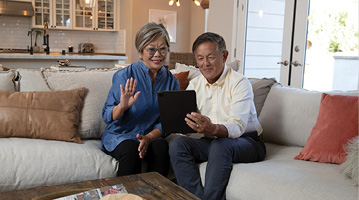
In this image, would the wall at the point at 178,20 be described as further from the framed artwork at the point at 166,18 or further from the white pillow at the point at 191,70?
the white pillow at the point at 191,70

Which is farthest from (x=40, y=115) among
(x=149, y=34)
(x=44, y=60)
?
(x=44, y=60)

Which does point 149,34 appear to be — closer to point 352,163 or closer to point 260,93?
point 260,93

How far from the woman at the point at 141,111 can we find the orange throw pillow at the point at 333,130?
2.89 feet

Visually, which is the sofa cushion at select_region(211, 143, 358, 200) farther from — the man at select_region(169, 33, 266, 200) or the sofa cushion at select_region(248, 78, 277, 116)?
the sofa cushion at select_region(248, 78, 277, 116)

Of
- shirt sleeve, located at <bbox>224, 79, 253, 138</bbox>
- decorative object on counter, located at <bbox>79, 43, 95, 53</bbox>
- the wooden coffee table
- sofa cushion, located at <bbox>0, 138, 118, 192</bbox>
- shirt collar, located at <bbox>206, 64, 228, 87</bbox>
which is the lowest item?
→ sofa cushion, located at <bbox>0, 138, 118, 192</bbox>

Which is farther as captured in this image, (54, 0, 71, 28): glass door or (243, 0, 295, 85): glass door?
(54, 0, 71, 28): glass door

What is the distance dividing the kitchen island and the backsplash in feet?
4.73

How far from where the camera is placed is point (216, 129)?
6.53ft

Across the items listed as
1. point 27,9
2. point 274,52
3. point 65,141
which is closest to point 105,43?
point 27,9

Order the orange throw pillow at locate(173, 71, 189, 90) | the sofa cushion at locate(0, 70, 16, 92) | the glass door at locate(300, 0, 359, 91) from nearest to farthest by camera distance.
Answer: the sofa cushion at locate(0, 70, 16, 92), the orange throw pillow at locate(173, 71, 189, 90), the glass door at locate(300, 0, 359, 91)

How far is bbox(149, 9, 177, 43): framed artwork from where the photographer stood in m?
8.69

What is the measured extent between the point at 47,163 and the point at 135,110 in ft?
2.01

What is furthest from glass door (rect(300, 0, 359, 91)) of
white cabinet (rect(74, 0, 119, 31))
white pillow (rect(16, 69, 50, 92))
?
white cabinet (rect(74, 0, 119, 31))

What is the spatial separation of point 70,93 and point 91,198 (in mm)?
1247
